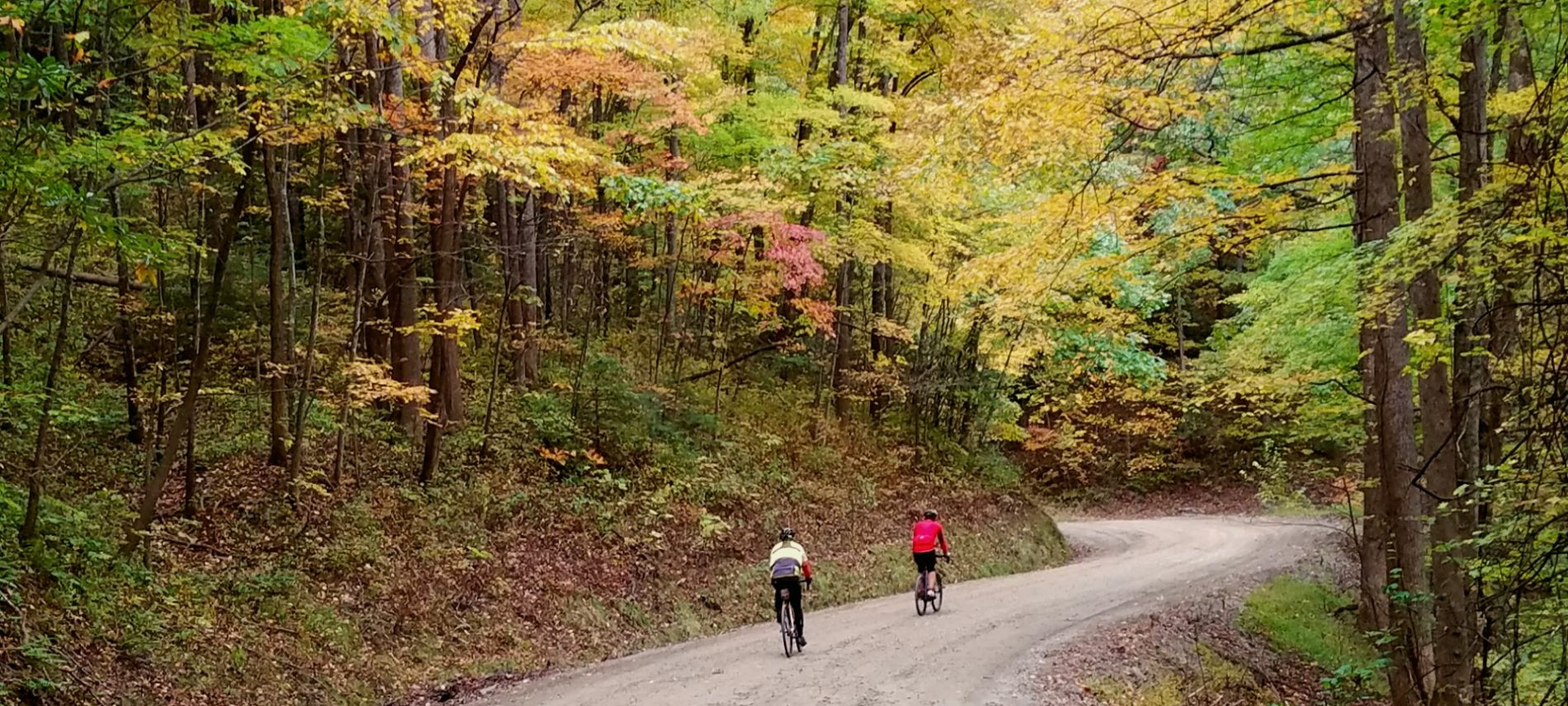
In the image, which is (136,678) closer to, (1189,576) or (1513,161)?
Answer: (1513,161)

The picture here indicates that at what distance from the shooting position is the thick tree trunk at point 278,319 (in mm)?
11391

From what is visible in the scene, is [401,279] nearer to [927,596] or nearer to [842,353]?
[927,596]

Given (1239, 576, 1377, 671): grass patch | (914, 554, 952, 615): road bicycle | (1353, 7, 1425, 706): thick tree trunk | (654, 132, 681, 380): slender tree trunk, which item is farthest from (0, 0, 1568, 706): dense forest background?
(914, 554, 952, 615): road bicycle

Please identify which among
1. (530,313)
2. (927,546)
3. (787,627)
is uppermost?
Answer: (530,313)

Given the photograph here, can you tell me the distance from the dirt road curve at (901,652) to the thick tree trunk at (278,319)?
18.0 feet

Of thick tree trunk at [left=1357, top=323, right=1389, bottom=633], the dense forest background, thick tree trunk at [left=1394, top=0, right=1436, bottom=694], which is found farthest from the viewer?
thick tree trunk at [left=1357, top=323, right=1389, bottom=633]

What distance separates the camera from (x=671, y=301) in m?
20.5

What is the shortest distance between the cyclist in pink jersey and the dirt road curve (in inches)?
29.4

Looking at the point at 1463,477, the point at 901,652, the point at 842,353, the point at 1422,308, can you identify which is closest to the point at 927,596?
the point at 901,652

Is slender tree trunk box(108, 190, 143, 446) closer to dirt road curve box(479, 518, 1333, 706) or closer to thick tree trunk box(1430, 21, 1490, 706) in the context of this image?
dirt road curve box(479, 518, 1333, 706)

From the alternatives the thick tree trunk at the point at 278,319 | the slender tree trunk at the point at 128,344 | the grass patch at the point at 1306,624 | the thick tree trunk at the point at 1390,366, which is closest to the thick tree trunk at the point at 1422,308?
the thick tree trunk at the point at 1390,366

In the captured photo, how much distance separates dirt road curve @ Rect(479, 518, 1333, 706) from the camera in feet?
30.7

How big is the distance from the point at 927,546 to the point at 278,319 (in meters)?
9.98

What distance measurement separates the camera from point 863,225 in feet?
62.7
